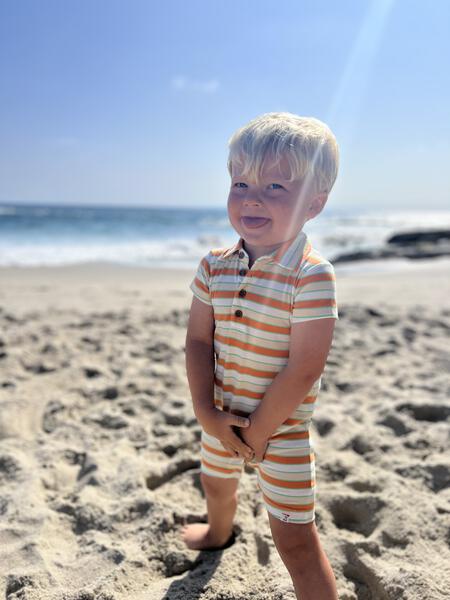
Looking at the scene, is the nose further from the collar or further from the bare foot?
the bare foot

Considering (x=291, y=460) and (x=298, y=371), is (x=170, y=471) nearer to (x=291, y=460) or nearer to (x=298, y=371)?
(x=291, y=460)

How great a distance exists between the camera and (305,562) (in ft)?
4.44

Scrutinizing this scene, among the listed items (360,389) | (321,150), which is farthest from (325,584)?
(360,389)

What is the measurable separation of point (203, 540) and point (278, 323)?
911 mm

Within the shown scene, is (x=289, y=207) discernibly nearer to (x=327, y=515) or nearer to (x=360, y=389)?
(x=327, y=515)

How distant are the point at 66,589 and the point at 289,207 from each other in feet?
4.43

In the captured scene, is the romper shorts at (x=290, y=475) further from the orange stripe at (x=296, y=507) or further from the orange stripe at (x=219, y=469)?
the orange stripe at (x=219, y=469)

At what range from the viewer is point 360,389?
121 inches

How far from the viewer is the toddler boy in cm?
130

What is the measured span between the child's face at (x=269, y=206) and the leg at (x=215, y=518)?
832mm

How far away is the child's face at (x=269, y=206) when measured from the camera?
1323mm

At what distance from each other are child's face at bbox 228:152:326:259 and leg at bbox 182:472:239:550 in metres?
0.83

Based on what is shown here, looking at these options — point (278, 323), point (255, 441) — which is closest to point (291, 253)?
point (278, 323)

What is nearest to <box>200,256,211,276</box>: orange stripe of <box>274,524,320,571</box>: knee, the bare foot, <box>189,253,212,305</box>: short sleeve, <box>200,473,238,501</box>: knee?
<box>189,253,212,305</box>: short sleeve
